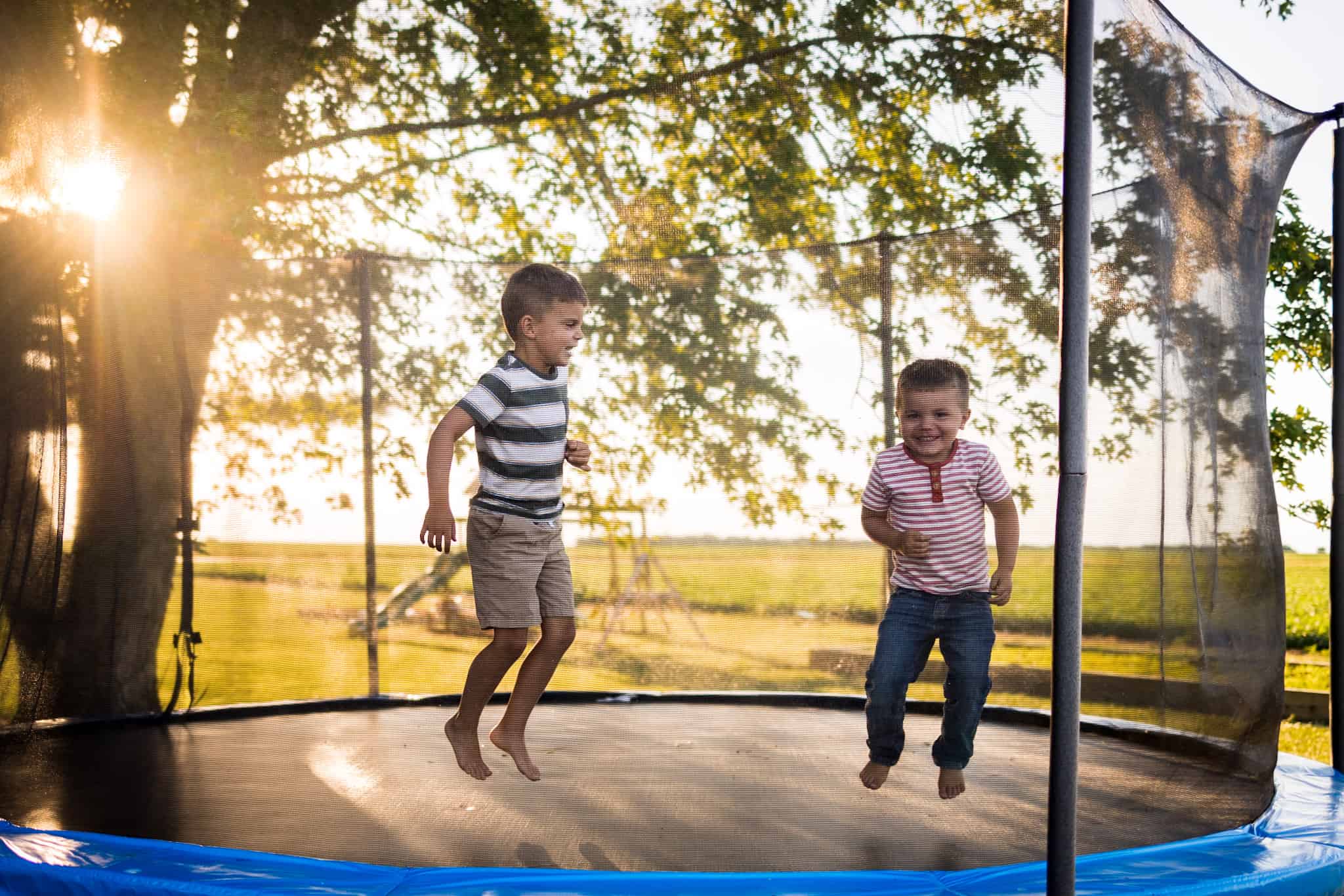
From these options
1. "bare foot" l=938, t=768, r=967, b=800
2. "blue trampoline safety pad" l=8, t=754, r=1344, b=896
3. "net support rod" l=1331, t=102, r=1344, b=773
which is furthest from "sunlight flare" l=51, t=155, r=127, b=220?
"net support rod" l=1331, t=102, r=1344, b=773

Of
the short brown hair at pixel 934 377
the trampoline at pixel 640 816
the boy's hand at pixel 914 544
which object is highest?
the short brown hair at pixel 934 377

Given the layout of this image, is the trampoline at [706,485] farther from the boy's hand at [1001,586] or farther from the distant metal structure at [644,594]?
the boy's hand at [1001,586]

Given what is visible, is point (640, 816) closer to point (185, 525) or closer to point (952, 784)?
point (952, 784)

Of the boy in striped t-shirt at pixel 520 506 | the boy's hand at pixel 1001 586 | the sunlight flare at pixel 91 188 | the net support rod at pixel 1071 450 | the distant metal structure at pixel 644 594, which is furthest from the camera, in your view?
the distant metal structure at pixel 644 594

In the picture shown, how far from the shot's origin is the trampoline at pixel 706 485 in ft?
5.29

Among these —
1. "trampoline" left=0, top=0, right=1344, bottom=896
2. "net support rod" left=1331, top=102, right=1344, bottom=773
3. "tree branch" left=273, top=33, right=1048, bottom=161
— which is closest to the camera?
"trampoline" left=0, top=0, right=1344, bottom=896

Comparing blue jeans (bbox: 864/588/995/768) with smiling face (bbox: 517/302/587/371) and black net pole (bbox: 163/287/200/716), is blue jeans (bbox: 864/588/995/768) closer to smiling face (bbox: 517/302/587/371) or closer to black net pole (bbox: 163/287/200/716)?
smiling face (bbox: 517/302/587/371)

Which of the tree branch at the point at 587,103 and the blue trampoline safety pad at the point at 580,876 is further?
the tree branch at the point at 587,103

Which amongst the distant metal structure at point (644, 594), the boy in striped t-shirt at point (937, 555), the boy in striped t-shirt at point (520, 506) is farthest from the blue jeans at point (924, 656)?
the distant metal structure at point (644, 594)

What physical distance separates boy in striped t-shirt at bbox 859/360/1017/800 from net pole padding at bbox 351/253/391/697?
6.13ft

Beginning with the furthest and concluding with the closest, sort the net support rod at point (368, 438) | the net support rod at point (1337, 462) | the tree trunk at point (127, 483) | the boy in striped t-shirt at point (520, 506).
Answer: the net support rod at point (368, 438), the tree trunk at point (127, 483), the net support rod at point (1337, 462), the boy in striped t-shirt at point (520, 506)

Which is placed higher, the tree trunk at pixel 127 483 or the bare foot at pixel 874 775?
the tree trunk at pixel 127 483

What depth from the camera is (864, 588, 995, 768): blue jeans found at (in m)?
1.90

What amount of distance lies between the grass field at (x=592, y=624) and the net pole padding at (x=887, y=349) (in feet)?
0.84
